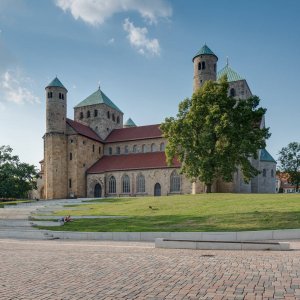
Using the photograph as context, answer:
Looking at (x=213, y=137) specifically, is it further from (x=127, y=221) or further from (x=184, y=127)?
(x=127, y=221)

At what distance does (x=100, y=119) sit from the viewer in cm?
7119

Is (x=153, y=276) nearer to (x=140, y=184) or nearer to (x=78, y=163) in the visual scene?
(x=140, y=184)

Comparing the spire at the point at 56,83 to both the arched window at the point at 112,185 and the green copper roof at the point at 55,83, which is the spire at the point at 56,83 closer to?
the green copper roof at the point at 55,83

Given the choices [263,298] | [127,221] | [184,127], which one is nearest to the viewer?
[263,298]

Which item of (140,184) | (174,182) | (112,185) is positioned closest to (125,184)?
(112,185)

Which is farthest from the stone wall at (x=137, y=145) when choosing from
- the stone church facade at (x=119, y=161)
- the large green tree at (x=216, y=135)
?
the large green tree at (x=216, y=135)

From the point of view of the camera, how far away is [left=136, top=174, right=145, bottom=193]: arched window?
58.0m

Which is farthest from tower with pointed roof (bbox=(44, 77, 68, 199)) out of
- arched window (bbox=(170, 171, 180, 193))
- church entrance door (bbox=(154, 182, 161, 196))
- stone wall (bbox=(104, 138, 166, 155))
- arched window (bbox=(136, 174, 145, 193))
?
arched window (bbox=(170, 171, 180, 193))

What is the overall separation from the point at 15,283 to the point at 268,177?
5703 cm

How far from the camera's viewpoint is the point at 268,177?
59.4 m

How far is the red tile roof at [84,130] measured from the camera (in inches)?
2494

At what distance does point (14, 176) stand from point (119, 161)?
19.4 m

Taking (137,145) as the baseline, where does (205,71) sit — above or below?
above

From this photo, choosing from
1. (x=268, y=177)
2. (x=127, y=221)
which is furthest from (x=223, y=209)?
(x=268, y=177)
